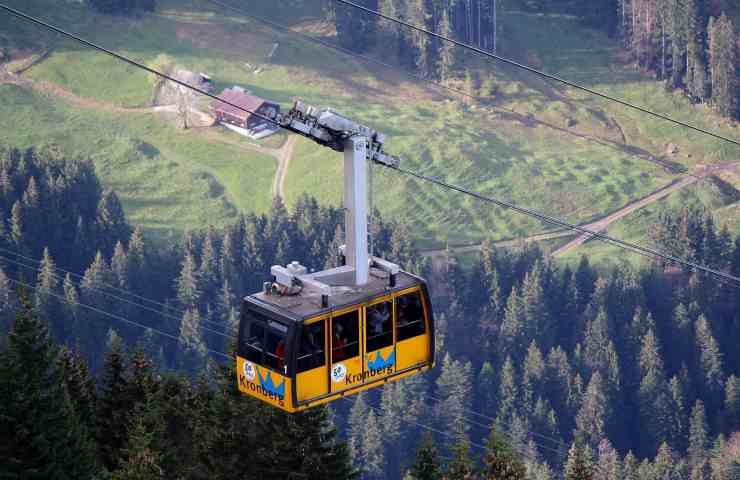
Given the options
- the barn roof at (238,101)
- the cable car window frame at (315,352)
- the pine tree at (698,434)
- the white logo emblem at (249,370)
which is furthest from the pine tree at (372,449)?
the cable car window frame at (315,352)

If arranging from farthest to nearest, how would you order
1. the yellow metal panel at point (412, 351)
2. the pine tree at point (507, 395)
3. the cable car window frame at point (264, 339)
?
the pine tree at point (507, 395), the yellow metal panel at point (412, 351), the cable car window frame at point (264, 339)

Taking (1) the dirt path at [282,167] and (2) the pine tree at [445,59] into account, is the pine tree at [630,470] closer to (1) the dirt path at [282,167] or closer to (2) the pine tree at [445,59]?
(1) the dirt path at [282,167]

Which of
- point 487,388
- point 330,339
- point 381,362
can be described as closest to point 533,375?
point 487,388

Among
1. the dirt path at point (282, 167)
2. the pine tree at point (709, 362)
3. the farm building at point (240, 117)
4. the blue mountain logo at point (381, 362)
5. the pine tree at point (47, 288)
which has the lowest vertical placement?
the pine tree at point (709, 362)

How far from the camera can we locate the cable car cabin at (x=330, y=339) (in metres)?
37.7

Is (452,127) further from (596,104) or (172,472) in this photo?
(172,472)

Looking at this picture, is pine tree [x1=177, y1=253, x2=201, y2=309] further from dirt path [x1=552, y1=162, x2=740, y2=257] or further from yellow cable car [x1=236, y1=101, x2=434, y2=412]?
Answer: yellow cable car [x1=236, y1=101, x2=434, y2=412]

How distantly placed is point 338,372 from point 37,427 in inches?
403

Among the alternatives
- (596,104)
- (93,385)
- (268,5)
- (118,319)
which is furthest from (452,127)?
(93,385)

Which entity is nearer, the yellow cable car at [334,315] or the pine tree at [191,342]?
the yellow cable car at [334,315]

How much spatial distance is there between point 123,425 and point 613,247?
3500 inches

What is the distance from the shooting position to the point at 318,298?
38.1m

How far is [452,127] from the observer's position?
475ft

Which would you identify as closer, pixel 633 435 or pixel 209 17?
pixel 633 435
